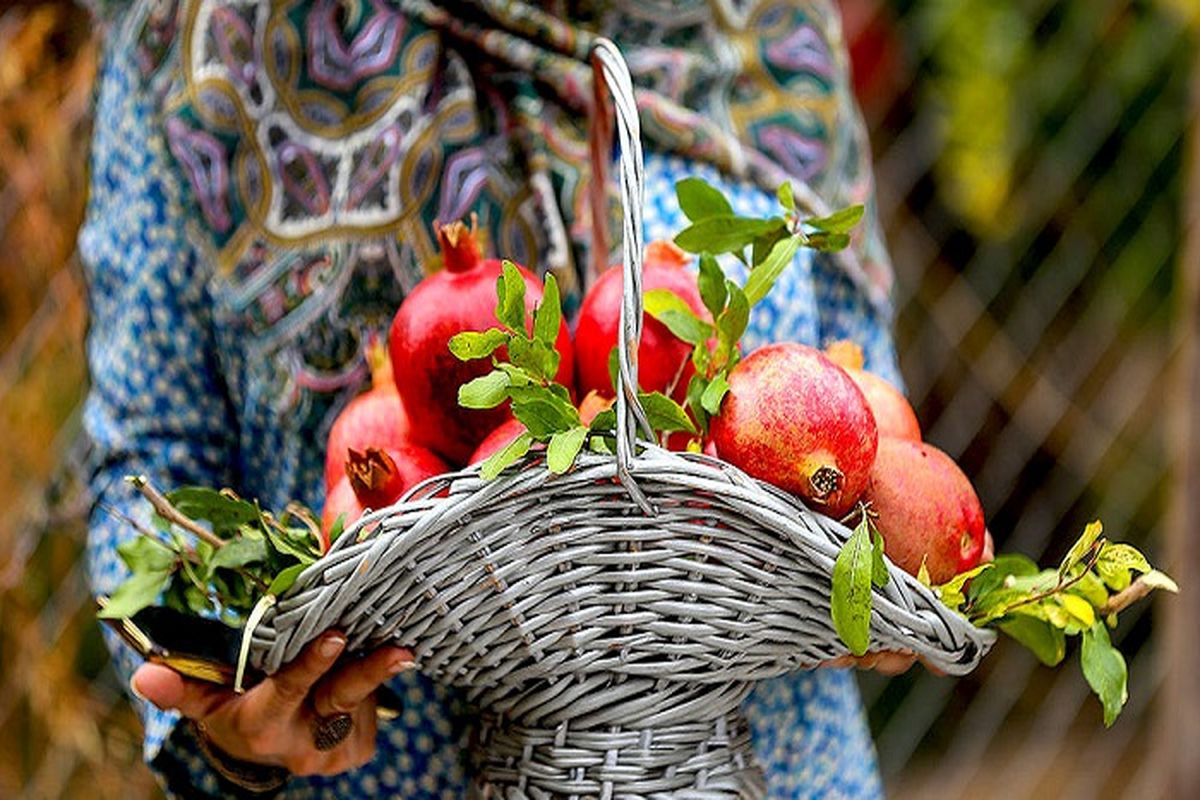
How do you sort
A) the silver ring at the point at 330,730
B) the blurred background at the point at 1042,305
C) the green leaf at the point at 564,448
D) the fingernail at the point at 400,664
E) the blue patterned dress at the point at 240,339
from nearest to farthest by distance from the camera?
1. the green leaf at the point at 564,448
2. the fingernail at the point at 400,664
3. the silver ring at the point at 330,730
4. the blue patterned dress at the point at 240,339
5. the blurred background at the point at 1042,305

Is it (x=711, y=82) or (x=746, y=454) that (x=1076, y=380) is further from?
(x=746, y=454)

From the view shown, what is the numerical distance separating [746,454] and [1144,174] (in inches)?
Result: 83.1

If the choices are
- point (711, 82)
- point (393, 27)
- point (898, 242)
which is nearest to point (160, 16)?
point (393, 27)

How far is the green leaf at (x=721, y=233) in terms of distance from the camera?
2.95ft

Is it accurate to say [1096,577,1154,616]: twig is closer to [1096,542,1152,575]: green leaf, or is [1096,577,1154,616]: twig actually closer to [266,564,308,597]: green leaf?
[1096,542,1152,575]: green leaf

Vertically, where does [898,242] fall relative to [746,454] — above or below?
below

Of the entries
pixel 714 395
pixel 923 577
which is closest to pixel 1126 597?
pixel 923 577

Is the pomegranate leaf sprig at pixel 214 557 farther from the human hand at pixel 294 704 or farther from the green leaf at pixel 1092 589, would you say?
the green leaf at pixel 1092 589

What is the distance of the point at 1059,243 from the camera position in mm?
2746

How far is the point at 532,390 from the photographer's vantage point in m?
0.80

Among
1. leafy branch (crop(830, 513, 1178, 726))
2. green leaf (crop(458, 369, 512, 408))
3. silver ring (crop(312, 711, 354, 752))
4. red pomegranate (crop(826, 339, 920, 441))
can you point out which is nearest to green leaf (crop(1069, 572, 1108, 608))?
leafy branch (crop(830, 513, 1178, 726))

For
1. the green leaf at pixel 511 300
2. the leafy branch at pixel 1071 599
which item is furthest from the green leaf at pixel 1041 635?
the green leaf at pixel 511 300

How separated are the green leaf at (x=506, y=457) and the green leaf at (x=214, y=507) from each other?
0.59ft

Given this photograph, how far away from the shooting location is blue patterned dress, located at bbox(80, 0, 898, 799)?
1126 mm
